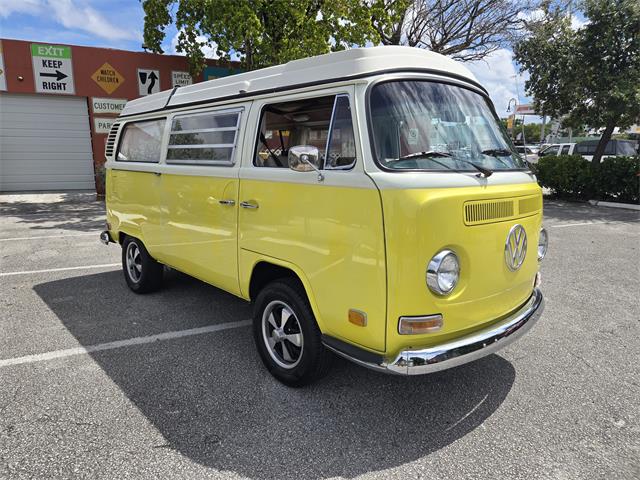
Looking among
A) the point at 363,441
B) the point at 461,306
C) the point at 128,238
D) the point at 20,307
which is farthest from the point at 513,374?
the point at 20,307

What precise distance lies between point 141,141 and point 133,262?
1.46m

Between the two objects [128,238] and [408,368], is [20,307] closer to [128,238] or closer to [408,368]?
[128,238]

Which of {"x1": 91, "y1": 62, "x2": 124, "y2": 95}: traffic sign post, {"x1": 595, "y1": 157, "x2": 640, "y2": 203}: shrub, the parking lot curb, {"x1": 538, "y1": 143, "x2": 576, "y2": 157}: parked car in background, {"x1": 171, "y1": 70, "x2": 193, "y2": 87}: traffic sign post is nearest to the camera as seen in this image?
the parking lot curb

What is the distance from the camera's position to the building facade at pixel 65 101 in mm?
13789

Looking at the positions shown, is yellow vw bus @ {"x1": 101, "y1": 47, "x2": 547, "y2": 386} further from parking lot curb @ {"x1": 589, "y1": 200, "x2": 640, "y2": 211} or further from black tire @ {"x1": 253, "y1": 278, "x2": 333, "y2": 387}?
parking lot curb @ {"x1": 589, "y1": 200, "x2": 640, "y2": 211}

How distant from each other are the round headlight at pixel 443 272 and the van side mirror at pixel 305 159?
88cm

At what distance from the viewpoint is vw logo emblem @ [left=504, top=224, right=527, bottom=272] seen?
117 inches

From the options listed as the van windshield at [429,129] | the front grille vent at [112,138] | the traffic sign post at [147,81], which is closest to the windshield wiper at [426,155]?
the van windshield at [429,129]

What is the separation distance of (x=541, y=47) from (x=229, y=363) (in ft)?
48.7

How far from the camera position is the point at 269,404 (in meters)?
3.14

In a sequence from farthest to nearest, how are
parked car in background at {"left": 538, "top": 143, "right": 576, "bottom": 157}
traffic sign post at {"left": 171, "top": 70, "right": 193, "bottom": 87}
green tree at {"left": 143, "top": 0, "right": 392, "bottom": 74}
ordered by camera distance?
parked car in background at {"left": 538, "top": 143, "right": 576, "bottom": 157}
traffic sign post at {"left": 171, "top": 70, "right": 193, "bottom": 87}
green tree at {"left": 143, "top": 0, "right": 392, "bottom": 74}

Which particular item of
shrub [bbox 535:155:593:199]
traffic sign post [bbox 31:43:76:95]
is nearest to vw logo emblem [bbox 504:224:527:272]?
shrub [bbox 535:155:593:199]

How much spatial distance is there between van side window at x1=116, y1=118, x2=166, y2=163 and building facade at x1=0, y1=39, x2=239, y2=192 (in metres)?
9.73

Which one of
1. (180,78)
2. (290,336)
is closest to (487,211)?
(290,336)
